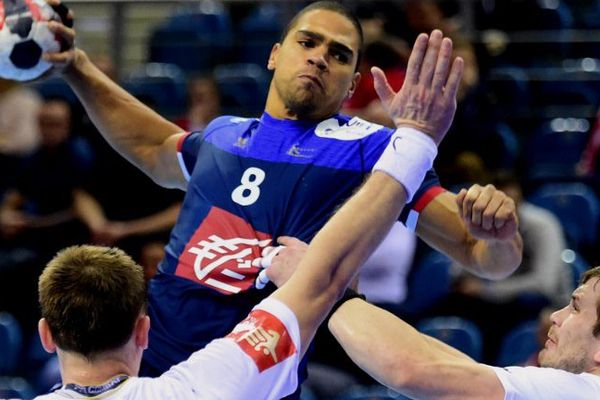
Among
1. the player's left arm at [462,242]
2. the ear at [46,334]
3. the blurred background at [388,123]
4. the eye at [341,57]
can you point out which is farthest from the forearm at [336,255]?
the blurred background at [388,123]

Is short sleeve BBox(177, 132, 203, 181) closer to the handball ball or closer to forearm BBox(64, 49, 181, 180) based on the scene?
forearm BBox(64, 49, 181, 180)

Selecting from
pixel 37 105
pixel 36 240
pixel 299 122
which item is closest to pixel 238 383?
pixel 299 122

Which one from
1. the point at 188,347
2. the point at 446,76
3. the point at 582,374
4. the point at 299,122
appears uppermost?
the point at 446,76

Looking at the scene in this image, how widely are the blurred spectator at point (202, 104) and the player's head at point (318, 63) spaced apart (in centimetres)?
404

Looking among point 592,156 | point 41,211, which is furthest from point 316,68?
point 592,156

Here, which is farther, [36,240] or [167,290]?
[36,240]

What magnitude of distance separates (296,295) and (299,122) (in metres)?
1.57

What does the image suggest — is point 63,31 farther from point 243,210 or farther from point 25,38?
point 243,210

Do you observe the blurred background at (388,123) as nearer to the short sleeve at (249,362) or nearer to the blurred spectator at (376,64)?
the blurred spectator at (376,64)

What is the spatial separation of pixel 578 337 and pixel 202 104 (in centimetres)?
509

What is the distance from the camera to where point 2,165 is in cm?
876

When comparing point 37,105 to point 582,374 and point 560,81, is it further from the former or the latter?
point 582,374

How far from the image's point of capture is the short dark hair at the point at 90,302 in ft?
10.0

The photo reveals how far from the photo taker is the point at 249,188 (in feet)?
14.4
